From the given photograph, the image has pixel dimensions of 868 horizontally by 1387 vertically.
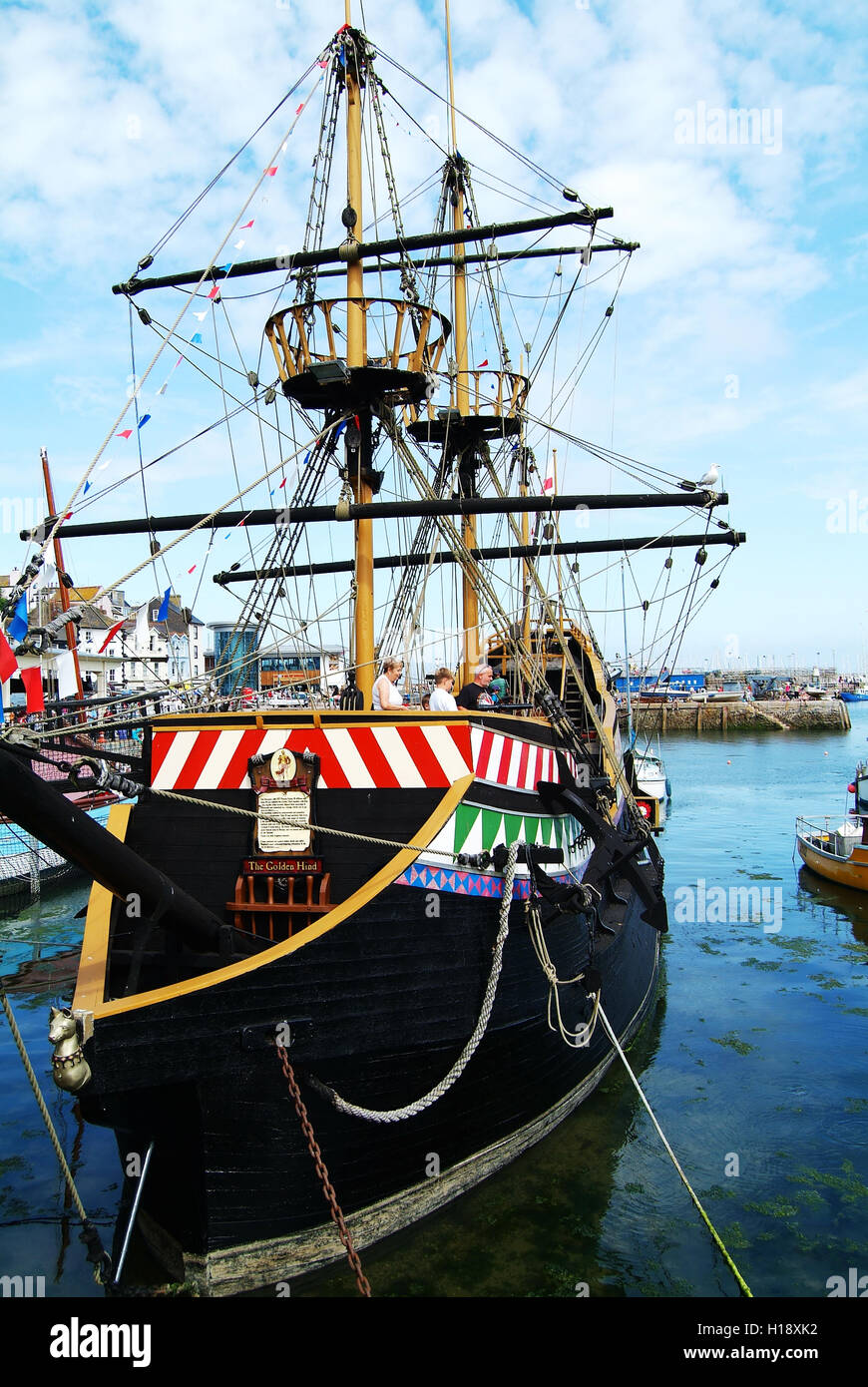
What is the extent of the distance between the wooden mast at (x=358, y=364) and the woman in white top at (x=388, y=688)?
0.93m

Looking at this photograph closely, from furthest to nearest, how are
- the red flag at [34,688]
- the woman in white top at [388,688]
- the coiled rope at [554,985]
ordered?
the woman in white top at [388,688] < the coiled rope at [554,985] < the red flag at [34,688]

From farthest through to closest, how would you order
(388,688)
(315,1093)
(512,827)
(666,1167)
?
(666,1167)
(388,688)
(512,827)
(315,1093)

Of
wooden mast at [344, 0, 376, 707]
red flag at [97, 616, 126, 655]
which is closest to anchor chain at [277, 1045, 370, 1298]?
wooden mast at [344, 0, 376, 707]

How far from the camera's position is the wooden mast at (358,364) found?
886 centimetres

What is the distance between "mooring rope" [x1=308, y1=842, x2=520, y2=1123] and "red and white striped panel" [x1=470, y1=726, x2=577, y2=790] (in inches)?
24.9

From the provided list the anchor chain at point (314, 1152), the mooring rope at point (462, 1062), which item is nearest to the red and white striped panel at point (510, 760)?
the mooring rope at point (462, 1062)

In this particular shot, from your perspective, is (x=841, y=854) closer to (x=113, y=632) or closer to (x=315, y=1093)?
(x=113, y=632)

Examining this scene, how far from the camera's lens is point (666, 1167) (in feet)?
26.0

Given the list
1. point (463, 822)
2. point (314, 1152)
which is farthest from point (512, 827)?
point (314, 1152)

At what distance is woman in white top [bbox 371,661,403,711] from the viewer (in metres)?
7.43

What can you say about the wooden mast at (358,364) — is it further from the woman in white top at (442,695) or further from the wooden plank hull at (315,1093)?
the wooden plank hull at (315,1093)

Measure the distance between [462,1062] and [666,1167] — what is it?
10.6 ft
